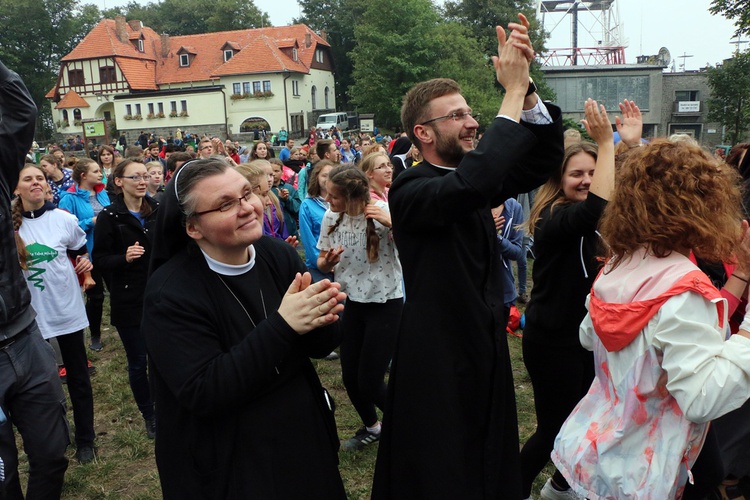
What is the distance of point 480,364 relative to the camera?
93.7 inches

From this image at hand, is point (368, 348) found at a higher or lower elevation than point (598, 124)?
lower

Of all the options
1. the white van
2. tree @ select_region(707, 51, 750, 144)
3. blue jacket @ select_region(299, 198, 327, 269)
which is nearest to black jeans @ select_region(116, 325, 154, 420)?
blue jacket @ select_region(299, 198, 327, 269)

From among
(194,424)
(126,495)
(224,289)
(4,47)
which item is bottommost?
(126,495)

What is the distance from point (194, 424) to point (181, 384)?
0.18 m

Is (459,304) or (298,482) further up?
(459,304)

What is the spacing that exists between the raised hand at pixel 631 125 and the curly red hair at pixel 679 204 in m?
1.14

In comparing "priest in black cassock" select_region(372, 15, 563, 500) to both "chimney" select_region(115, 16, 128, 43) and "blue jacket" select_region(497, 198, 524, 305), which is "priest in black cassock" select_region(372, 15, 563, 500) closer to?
"blue jacket" select_region(497, 198, 524, 305)

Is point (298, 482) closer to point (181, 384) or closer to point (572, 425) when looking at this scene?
point (181, 384)

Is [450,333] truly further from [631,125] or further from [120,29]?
[120,29]

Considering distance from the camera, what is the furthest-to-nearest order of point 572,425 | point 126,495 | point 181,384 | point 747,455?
1. point 126,495
2. point 747,455
3. point 572,425
4. point 181,384

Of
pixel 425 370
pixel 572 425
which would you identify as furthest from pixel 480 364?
pixel 572 425

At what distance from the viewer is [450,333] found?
7.80 feet

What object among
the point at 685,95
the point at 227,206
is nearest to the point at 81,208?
the point at 227,206

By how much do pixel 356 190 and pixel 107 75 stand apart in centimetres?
5560
